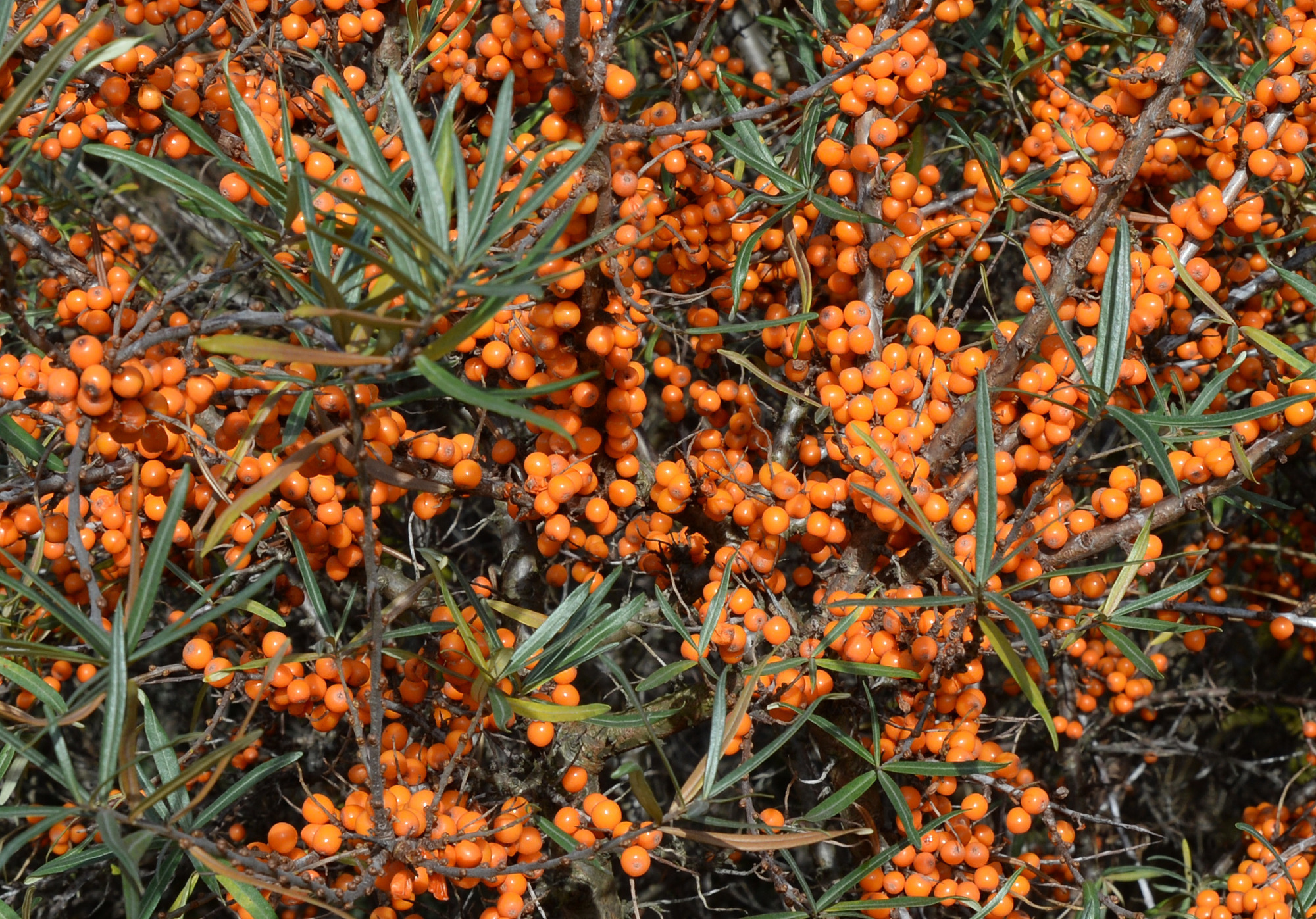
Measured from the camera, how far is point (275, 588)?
1.90 meters

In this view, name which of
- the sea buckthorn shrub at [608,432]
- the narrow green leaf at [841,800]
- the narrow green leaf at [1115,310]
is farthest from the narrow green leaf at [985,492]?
the narrow green leaf at [841,800]

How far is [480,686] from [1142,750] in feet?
5.79

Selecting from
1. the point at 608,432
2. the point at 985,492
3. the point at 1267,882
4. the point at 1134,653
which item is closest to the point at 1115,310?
the point at 985,492

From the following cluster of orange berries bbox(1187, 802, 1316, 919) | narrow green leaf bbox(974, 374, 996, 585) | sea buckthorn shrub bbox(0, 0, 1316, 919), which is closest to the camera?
sea buckthorn shrub bbox(0, 0, 1316, 919)

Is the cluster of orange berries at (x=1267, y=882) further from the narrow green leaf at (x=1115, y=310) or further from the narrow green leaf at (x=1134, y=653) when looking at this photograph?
the narrow green leaf at (x=1115, y=310)

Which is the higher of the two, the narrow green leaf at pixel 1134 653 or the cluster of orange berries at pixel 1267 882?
the narrow green leaf at pixel 1134 653

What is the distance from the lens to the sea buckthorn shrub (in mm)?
1229


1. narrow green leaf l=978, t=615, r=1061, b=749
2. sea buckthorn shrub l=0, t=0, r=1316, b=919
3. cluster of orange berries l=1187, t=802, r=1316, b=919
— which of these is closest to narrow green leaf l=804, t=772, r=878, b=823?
sea buckthorn shrub l=0, t=0, r=1316, b=919

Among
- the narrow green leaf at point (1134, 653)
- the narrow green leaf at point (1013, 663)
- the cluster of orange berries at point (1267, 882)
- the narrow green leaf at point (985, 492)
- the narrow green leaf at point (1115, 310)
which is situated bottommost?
the cluster of orange berries at point (1267, 882)

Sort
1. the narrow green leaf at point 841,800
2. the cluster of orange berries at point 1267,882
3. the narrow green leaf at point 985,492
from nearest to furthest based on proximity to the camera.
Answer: the narrow green leaf at point 985,492 < the narrow green leaf at point 841,800 < the cluster of orange berries at point 1267,882

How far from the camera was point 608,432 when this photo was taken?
1753 mm

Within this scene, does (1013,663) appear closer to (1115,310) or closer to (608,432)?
(1115,310)

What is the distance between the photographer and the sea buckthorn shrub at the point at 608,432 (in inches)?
48.4

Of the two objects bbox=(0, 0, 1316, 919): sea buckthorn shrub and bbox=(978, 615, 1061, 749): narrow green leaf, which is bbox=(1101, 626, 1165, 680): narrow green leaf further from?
bbox=(978, 615, 1061, 749): narrow green leaf
